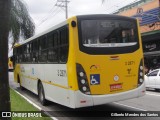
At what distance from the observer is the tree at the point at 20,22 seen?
70.9ft

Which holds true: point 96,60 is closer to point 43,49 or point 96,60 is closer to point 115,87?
point 115,87

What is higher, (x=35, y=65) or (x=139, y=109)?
(x=35, y=65)

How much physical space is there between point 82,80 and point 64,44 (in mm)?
1400

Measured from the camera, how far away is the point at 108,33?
9.53 meters

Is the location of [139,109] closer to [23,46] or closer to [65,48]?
[65,48]

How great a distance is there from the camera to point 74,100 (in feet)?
29.0

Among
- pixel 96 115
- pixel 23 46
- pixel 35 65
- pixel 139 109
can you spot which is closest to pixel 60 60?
pixel 96 115

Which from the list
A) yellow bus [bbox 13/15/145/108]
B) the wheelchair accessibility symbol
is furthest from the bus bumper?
the wheelchair accessibility symbol

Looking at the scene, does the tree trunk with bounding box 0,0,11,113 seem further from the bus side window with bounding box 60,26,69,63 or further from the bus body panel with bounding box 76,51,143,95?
the bus side window with bounding box 60,26,69,63

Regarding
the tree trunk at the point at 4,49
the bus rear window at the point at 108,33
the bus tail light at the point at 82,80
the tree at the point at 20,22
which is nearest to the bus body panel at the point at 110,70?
the bus tail light at the point at 82,80

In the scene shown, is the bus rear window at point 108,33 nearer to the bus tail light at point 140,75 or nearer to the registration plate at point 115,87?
the bus tail light at point 140,75

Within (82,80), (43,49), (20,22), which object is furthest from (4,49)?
(20,22)

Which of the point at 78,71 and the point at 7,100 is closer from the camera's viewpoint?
the point at 7,100

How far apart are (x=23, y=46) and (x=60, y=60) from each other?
7803 millimetres
